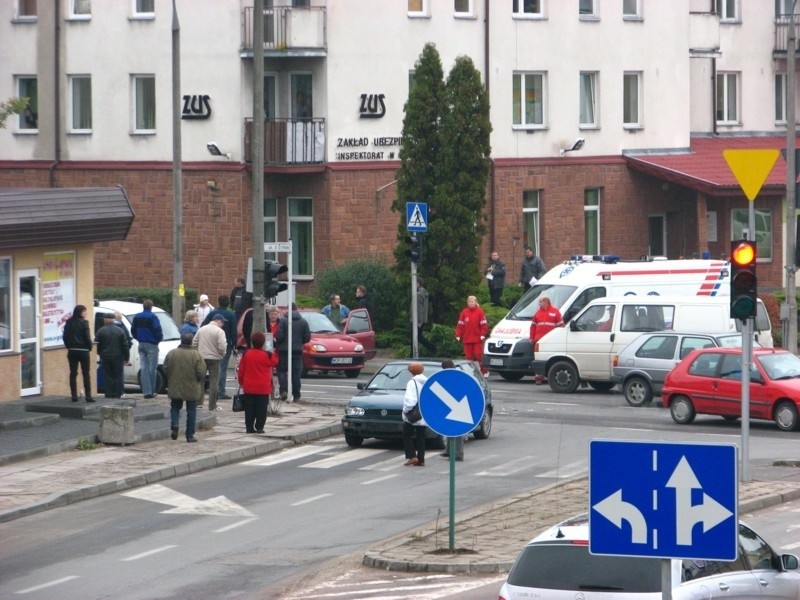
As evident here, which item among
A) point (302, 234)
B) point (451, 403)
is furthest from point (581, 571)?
point (302, 234)

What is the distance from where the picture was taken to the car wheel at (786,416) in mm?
24203

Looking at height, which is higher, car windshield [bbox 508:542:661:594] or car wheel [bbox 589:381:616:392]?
car windshield [bbox 508:542:661:594]

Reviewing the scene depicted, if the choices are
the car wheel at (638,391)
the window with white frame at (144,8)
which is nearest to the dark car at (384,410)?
the car wheel at (638,391)

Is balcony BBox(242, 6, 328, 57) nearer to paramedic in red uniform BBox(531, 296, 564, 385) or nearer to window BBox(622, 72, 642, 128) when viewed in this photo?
window BBox(622, 72, 642, 128)

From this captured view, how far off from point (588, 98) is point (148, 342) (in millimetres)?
22242

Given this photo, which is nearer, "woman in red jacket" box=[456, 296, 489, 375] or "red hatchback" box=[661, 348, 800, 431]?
"red hatchback" box=[661, 348, 800, 431]

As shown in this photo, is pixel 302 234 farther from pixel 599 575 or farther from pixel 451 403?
pixel 599 575

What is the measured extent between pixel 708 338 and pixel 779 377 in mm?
3139

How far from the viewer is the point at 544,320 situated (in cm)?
3216

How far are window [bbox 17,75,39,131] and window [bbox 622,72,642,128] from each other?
1755cm

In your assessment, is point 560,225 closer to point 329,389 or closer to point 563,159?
point 563,159

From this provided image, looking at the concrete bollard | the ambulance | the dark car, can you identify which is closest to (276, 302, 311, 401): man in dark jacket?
the dark car

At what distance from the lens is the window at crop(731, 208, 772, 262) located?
48844 millimetres

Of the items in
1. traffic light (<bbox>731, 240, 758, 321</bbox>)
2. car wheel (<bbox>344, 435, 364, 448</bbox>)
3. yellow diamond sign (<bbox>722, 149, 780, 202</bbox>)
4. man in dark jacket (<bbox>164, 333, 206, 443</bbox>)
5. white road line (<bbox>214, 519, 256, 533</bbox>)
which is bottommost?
white road line (<bbox>214, 519, 256, 533</bbox>)
